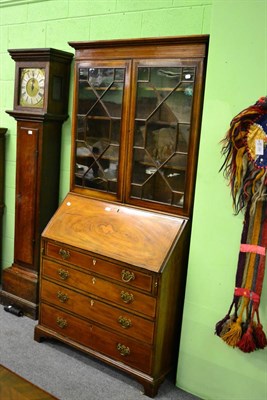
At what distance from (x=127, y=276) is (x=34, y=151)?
128 cm

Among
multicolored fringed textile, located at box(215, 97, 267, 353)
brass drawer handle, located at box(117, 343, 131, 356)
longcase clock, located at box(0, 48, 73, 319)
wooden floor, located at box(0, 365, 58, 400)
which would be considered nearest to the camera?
wooden floor, located at box(0, 365, 58, 400)

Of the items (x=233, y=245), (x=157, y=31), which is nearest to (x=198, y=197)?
(x=233, y=245)

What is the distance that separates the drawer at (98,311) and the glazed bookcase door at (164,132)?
68cm

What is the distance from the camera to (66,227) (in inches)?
107

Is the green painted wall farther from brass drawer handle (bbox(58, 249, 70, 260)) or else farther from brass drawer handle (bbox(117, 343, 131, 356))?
brass drawer handle (bbox(58, 249, 70, 260))

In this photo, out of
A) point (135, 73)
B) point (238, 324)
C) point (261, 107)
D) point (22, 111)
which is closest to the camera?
point (261, 107)

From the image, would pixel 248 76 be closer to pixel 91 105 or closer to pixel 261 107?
pixel 261 107

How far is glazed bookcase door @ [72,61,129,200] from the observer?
2609 mm

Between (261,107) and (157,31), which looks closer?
(261,107)

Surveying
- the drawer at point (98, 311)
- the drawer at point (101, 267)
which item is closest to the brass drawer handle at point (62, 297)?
the drawer at point (98, 311)

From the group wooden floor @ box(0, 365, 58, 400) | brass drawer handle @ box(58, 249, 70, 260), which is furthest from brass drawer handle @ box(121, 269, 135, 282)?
wooden floor @ box(0, 365, 58, 400)

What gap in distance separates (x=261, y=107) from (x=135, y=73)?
33.5 inches

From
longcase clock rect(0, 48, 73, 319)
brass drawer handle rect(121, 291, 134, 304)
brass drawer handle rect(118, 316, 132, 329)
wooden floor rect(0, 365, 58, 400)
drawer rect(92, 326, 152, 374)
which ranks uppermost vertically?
longcase clock rect(0, 48, 73, 319)

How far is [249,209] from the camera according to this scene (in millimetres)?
2111
